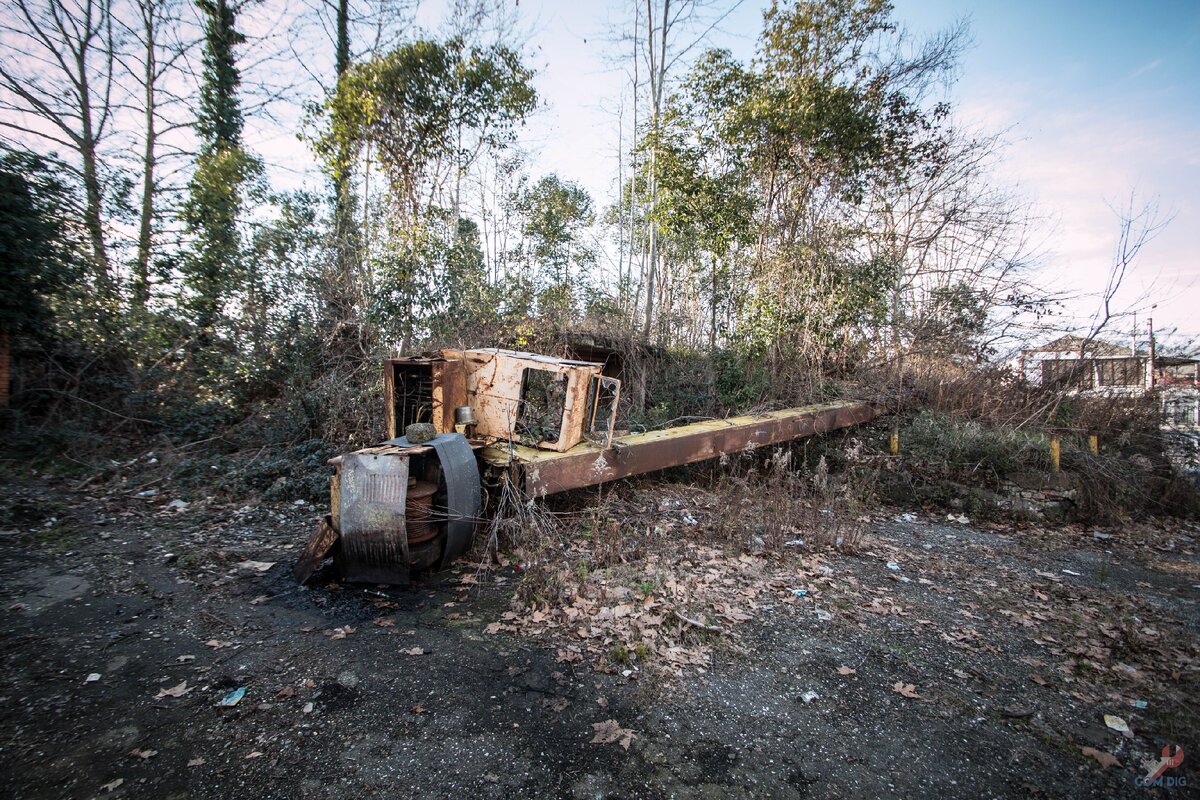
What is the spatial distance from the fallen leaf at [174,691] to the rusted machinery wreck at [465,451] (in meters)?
1.26

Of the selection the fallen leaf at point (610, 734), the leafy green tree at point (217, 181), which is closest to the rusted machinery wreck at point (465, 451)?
the fallen leaf at point (610, 734)

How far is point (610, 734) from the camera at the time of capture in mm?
2578

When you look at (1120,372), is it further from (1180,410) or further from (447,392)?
(447,392)

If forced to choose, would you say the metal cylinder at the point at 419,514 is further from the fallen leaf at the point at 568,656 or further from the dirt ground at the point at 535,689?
the fallen leaf at the point at 568,656

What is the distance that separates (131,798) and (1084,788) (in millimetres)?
3922

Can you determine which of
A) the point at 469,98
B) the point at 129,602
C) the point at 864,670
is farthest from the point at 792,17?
the point at 129,602

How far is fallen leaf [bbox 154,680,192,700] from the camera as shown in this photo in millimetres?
2694

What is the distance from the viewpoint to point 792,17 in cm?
1052

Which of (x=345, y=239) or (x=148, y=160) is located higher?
(x=148, y=160)

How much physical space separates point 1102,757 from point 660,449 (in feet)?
12.8

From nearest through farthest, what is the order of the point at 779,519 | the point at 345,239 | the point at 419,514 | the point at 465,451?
the point at 419,514
the point at 465,451
the point at 779,519
the point at 345,239

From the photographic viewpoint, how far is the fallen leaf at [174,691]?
2.69 metres

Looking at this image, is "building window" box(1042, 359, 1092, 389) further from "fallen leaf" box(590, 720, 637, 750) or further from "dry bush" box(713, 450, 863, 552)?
"fallen leaf" box(590, 720, 637, 750)

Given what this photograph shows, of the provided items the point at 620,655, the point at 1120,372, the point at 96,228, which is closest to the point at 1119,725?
the point at 620,655
